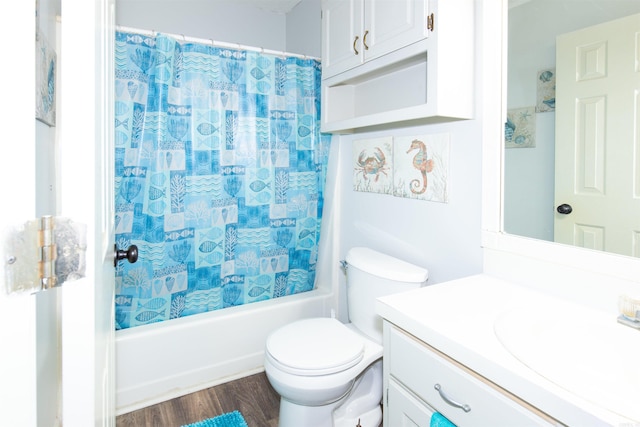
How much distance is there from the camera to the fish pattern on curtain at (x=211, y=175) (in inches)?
72.0

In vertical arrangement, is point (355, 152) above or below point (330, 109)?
below

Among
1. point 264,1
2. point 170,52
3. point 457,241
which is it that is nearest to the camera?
point 457,241

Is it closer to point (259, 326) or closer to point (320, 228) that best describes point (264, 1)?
point (320, 228)

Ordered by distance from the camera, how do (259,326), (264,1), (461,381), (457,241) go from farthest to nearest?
1. (264,1)
2. (259,326)
3. (457,241)
4. (461,381)

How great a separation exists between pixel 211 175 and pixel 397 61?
3.64 feet

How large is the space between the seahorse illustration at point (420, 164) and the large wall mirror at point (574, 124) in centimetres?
39

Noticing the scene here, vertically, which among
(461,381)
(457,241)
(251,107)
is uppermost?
(251,107)

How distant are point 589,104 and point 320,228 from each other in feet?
5.27

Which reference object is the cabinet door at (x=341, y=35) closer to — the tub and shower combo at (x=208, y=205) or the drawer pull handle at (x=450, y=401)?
the tub and shower combo at (x=208, y=205)

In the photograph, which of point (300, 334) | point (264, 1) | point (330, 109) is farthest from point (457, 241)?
point (264, 1)

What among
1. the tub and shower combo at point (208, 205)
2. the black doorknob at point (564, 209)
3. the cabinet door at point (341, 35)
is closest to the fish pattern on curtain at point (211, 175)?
the tub and shower combo at point (208, 205)

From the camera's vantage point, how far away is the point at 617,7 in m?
1.06

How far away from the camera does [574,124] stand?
1.18 metres

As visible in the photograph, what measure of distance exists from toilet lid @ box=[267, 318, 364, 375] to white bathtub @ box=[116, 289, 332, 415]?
53 cm
